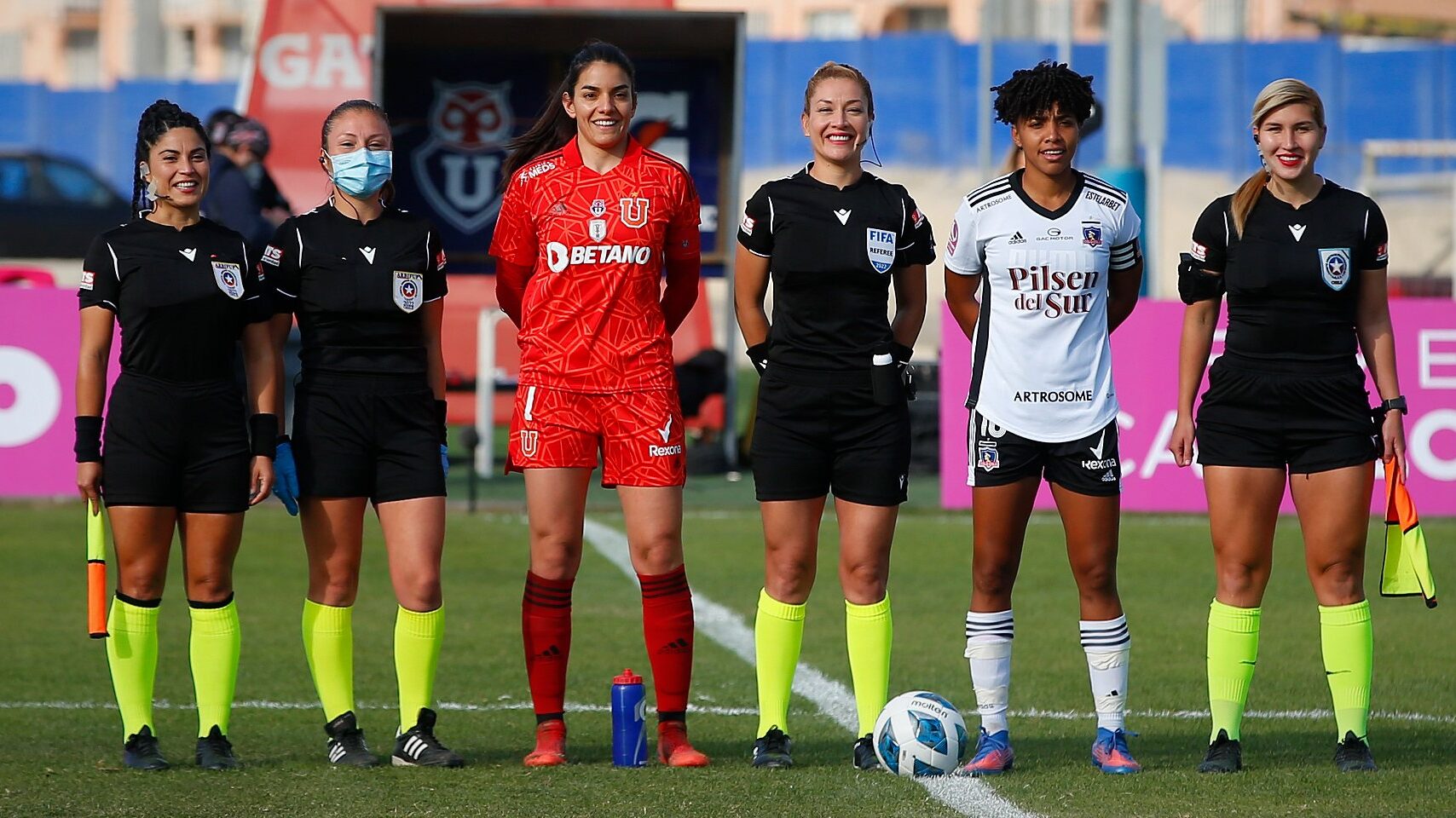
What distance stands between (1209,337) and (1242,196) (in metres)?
0.45

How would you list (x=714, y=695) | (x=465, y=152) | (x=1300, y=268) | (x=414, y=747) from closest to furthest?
(x=1300, y=268), (x=414, y=747), (x=714, y=695), (x=465, y=152)

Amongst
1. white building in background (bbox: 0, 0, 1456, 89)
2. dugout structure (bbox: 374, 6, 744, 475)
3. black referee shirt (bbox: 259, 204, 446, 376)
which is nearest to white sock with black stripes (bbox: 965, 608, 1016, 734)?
black referee shirt (bbox: 259, 204, 446, 376)

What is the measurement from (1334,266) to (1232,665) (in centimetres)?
127

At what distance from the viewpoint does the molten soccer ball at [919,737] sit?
19.3 ft

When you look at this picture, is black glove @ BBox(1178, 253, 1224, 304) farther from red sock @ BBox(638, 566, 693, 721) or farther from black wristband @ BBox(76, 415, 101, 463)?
black wristband @ BBox(76, 415, 101, 463)

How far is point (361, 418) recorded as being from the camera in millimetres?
6004

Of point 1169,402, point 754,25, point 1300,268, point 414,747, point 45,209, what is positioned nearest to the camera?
point 1300,268

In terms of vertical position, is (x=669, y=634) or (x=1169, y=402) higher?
(x=1169, y=402)

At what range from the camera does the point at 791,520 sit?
19.7 ft

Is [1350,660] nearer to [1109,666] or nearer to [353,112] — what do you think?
[1109,666]

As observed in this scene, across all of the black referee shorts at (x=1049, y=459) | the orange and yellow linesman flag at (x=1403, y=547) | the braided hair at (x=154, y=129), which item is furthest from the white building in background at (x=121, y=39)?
the orange and yellow linesman flag at (x=1403, y=547)

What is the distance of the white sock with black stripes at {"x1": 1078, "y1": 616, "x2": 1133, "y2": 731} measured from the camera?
19.6 feet

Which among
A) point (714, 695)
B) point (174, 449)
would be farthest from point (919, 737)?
point (174, 449)

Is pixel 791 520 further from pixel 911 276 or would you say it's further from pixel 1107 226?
pixel 1107 226
